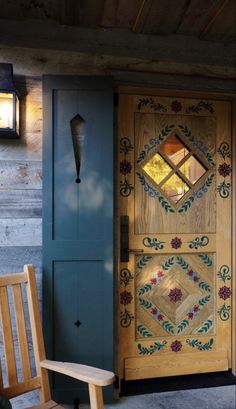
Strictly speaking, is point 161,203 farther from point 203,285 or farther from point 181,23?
point 181,23

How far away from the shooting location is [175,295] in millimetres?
2262

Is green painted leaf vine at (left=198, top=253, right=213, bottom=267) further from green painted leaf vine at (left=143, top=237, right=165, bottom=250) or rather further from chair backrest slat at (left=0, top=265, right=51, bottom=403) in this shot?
chair backrest slat at (left=0, top=265, right=51, bottom=403)

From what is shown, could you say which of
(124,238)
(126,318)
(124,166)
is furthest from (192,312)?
(124,166)

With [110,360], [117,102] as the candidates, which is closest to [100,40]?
[117,102]

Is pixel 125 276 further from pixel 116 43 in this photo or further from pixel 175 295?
pixel 116 43

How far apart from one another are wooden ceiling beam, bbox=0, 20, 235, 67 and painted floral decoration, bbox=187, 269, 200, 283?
147 cm

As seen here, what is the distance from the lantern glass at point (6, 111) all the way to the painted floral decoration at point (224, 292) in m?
1.81

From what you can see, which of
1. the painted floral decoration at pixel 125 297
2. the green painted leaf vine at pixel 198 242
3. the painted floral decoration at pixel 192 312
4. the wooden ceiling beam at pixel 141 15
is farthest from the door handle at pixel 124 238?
the wooden ceiling beam at pixel 141 15

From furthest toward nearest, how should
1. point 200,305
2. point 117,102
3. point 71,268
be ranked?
point 200,305
point 117,102
point 71,268

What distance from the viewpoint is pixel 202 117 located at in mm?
2309

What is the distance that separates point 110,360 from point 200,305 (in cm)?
76

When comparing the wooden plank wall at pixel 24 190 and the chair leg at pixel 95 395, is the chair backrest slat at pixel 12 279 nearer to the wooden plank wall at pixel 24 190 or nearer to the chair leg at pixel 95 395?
the wooden plank wall at pixel 24 190

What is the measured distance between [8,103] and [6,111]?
0.05 metres

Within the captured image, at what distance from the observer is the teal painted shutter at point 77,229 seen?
6.38ft
